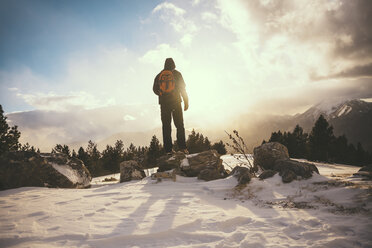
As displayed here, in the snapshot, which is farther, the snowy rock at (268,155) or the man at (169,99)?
the man at (169,99)

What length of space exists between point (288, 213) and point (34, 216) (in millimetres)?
3595

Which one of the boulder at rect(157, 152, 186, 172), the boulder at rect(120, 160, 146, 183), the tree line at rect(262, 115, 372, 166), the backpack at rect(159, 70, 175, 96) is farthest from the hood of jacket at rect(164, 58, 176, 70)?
the tree line at rect(262, 115, 372, 166)

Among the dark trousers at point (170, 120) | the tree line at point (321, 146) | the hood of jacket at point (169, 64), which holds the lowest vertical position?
the tree line at point (321, 146)

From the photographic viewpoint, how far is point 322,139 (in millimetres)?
29875

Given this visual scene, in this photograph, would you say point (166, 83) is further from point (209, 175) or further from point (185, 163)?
point (209, 175)

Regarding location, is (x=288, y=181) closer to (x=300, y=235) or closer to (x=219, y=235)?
(x=300, y=235)

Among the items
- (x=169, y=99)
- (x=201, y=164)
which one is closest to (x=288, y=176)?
(x=201, y=164)

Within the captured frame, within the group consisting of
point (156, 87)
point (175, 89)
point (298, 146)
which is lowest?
point (298, 146)

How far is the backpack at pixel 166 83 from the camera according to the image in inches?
295

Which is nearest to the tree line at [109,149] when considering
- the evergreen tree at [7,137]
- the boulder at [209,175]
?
the evergreen tree at [7,137]

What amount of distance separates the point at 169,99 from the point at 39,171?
4897 mm

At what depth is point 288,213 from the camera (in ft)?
7.93

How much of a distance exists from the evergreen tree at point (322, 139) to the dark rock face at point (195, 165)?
3212cm

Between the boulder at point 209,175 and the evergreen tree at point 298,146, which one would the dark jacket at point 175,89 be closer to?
the boulder at point 209,175
